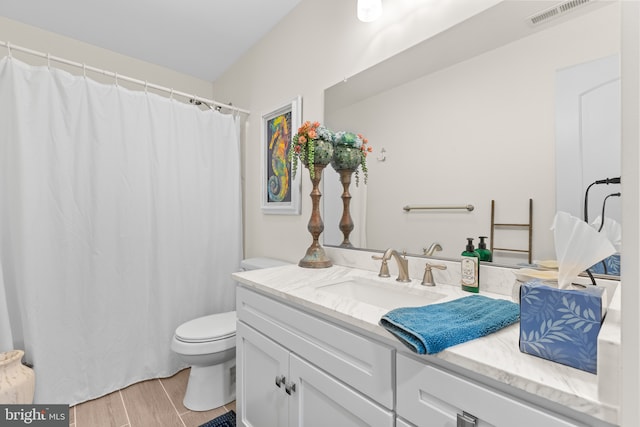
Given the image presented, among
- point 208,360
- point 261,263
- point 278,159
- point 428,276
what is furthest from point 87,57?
point 428,276

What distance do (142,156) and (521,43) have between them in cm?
209

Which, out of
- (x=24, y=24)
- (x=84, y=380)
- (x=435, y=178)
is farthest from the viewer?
(x=24, y=24)

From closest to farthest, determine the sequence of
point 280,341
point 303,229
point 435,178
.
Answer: point 280,341
point 435,178
point 303,229

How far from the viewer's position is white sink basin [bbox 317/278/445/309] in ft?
3.57

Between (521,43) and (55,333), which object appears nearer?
(521,43)

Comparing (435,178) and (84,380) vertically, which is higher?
(435,178)

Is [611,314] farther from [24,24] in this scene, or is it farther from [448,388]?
[24,24]

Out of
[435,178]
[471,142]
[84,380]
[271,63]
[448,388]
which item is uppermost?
[271,63]

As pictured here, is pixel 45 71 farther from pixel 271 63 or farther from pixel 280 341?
pixel 280 341

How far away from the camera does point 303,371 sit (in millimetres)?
1003

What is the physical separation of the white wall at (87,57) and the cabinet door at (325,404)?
8.78 ft

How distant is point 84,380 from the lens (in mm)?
1746

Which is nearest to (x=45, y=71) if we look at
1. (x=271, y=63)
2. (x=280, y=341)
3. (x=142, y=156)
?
(x=142, y=156)

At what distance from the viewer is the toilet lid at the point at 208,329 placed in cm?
162
